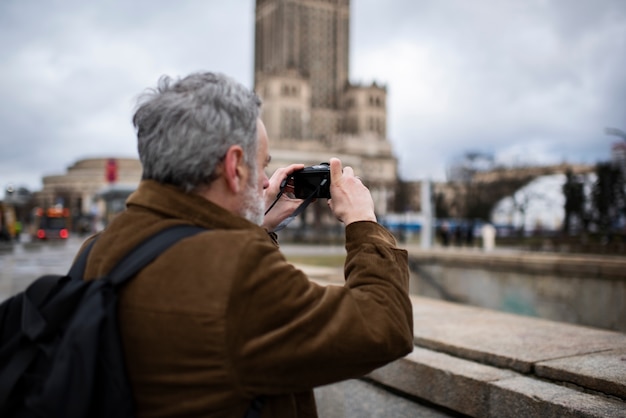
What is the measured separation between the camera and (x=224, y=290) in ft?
3.90

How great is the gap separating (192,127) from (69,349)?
0.59 metres

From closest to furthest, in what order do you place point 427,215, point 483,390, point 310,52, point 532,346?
point 483,390
point 532,346
point 427,215
point 310,52

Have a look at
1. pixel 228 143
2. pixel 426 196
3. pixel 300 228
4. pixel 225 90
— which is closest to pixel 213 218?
pixel 228 143

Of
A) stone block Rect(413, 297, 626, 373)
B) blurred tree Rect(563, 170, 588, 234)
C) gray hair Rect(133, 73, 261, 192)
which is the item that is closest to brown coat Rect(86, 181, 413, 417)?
gray hair Rect(133, 73, 261, 192)

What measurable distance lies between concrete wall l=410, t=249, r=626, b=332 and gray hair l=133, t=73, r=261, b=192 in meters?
6.09

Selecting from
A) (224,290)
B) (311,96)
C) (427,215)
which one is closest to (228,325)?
(224,290)

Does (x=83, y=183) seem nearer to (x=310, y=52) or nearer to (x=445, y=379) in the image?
(x=310, y=52)

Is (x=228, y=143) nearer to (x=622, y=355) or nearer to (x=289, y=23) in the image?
(x=622, y=355)

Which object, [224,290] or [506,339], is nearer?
[224,290]

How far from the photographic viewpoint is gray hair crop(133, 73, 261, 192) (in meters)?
1.36

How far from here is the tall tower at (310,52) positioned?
96062mm

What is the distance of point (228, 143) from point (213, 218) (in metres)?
0.20

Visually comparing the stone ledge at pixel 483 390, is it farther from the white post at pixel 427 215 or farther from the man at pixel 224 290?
the white post at pixel 427 215

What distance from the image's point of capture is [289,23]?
9694cm
